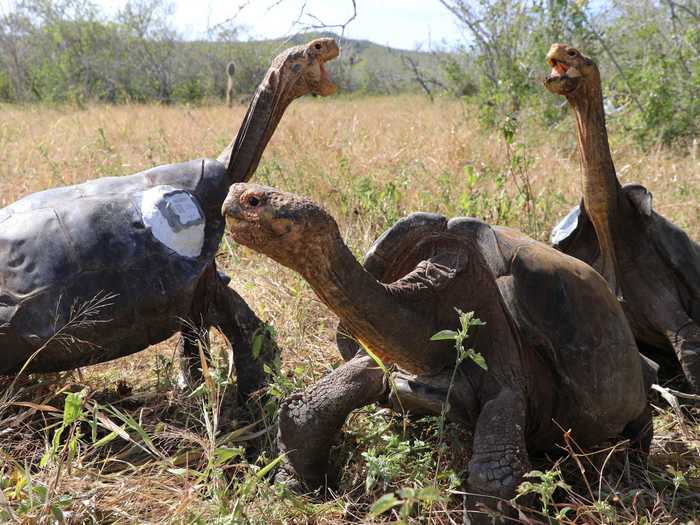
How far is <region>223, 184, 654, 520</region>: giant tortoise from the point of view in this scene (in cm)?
183

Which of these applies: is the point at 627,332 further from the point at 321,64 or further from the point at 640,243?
the point at 321,64

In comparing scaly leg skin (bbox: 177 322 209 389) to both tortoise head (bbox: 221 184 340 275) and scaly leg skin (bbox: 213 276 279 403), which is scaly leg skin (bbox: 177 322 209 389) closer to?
scaly leg skin (bbox: 213 276 279 403)

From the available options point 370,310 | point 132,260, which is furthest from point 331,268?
point 132,260

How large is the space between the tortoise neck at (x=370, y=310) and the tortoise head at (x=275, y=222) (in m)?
0.06

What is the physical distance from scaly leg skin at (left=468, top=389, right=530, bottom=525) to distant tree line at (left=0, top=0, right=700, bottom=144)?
1918 mm

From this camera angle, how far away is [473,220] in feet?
6.80

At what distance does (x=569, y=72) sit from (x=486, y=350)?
126 cm

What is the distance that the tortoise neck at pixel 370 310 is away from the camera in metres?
1.64

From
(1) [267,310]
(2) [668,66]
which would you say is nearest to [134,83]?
(2) [668,66]

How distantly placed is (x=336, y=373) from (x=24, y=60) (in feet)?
61.7

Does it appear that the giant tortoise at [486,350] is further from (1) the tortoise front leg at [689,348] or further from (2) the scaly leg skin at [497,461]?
(1) the tortoise front leg at [689,348]

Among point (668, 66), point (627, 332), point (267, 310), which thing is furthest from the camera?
point (668, 66)

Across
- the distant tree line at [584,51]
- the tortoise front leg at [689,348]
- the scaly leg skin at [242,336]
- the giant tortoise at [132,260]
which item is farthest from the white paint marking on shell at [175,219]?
the distant tree line at [584,51]

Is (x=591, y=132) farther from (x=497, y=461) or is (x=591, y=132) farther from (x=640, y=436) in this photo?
(x=497, y=461)
